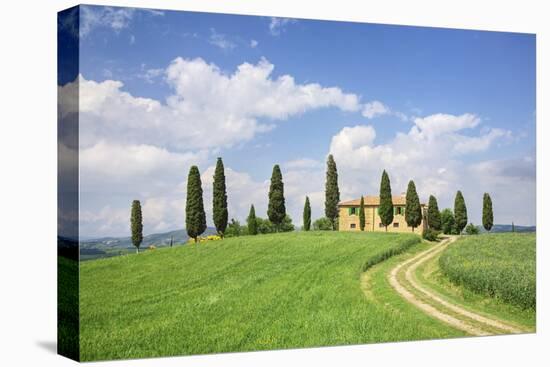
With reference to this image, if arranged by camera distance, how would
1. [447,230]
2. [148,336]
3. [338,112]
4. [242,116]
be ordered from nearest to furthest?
[148,336], [242,116], [338,112], [447,230]

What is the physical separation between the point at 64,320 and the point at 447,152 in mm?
7796

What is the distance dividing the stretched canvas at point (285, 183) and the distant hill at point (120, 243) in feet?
0.09

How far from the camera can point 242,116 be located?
1332 centimetres

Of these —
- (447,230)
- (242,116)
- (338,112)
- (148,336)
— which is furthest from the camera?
(447,230)

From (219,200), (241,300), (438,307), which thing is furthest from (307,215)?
(438,307)

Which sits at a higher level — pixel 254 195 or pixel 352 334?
pixel 254 195

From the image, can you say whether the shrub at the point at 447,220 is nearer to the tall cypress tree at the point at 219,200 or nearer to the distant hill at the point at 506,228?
the distant hill at the point at 506,228

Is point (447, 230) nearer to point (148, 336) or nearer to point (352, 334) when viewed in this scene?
point (352, 334)

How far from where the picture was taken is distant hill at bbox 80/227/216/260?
39.4 ft

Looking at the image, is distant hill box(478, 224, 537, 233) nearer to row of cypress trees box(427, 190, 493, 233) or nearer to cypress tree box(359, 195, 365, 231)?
row of cypress trees box(427, 190, 493, 233)

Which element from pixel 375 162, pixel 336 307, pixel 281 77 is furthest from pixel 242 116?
pixel 336 307

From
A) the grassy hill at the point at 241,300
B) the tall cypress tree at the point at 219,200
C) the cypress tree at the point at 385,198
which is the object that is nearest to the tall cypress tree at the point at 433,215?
the cypress tree at the point at 385,198

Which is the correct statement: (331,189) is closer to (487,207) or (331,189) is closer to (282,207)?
(282,207)

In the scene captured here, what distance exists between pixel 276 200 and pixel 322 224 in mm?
1069
